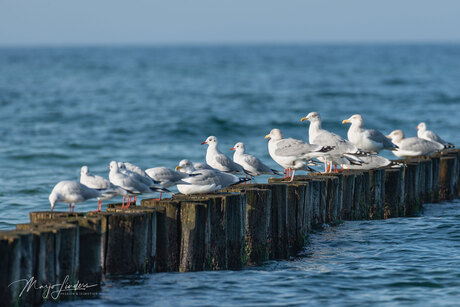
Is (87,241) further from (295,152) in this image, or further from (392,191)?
(392,191)

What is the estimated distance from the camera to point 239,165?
1109 centimetres

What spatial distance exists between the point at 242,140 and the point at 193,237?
65.7 feet

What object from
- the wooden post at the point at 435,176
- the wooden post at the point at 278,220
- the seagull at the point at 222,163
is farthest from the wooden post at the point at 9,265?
the wooden post at the point at 435,176

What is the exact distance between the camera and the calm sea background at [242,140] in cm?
838

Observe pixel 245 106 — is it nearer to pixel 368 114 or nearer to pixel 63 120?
pixel 368 114

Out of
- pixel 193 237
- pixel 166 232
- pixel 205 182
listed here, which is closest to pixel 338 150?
pixel 205 182

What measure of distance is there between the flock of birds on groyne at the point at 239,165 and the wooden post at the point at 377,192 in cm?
28

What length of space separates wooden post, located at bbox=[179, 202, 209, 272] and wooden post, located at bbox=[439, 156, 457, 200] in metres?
8.38

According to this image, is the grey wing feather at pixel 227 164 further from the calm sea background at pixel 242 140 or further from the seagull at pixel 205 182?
the calm sea background at pixel 242 140

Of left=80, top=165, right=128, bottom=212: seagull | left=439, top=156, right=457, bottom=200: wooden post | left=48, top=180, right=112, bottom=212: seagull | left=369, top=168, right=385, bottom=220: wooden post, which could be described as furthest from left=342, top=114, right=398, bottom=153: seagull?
left=48, top=180, right=112, bottom=212: seagull

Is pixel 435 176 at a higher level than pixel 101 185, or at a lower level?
lower

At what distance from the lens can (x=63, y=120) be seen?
3459 centimetres

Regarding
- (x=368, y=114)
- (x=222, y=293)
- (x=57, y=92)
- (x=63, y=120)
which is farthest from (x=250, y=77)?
(x=222, y=293)

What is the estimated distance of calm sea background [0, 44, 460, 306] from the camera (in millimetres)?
8383
